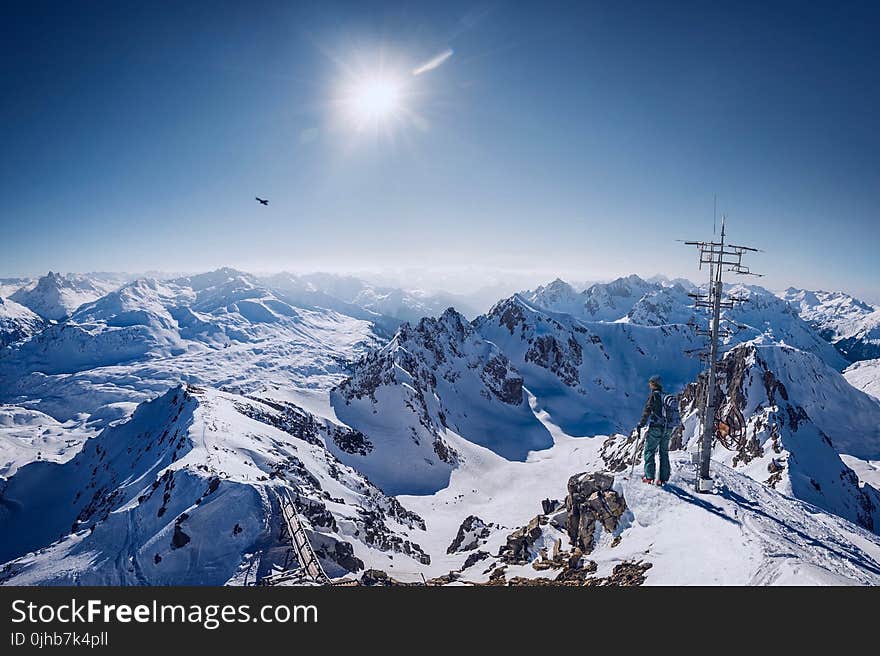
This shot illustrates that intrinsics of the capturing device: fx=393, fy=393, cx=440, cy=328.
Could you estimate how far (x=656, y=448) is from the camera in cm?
1733

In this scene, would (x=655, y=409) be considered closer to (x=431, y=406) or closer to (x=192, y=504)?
(x=192, y=504)

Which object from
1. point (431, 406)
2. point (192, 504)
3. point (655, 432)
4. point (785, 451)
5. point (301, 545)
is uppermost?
point (655, 432)

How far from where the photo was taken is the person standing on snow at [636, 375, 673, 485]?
16.1m

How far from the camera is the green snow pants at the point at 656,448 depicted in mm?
16641

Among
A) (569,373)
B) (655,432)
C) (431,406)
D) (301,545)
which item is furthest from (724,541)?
(569,373)

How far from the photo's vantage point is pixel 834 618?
7.26 meters

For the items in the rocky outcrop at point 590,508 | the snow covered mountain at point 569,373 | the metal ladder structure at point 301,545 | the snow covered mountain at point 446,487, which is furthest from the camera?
the snow covered mountain at point 569,373

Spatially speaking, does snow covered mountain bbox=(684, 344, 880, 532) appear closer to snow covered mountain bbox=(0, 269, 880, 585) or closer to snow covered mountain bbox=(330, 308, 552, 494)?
snow covered mountain bbox=(0, 269, 880, 585)

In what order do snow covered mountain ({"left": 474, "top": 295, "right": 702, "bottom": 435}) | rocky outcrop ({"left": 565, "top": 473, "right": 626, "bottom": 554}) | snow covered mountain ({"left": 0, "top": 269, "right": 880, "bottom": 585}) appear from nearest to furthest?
1. snow covered mountain ({"left": 0, "top": 269, "right": 880, "bottom": 585})
2. rocky outcrop ({"left": 565, "top": 473, "right": 626, "bottom": 554})
3. snow covered mountain ({"left": 474, "top": 295, "right": 702, "bottom": 435})

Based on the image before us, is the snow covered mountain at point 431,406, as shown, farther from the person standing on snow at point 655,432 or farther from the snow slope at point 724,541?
the person standing on snow at point 655,432

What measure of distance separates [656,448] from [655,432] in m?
1.39

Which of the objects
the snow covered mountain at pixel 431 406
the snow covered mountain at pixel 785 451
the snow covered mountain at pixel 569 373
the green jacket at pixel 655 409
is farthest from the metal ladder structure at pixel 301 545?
the snow covered mountain at pixel 569 373

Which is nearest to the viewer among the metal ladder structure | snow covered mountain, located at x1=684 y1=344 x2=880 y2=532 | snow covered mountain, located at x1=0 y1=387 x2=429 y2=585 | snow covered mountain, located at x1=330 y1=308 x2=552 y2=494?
the metal ladder structure

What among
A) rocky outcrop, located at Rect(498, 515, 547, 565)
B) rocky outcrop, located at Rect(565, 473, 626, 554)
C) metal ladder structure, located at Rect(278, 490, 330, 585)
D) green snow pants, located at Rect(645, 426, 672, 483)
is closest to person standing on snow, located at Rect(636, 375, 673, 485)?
green snow pants, located at Rect(645, 426, 672, 483)
